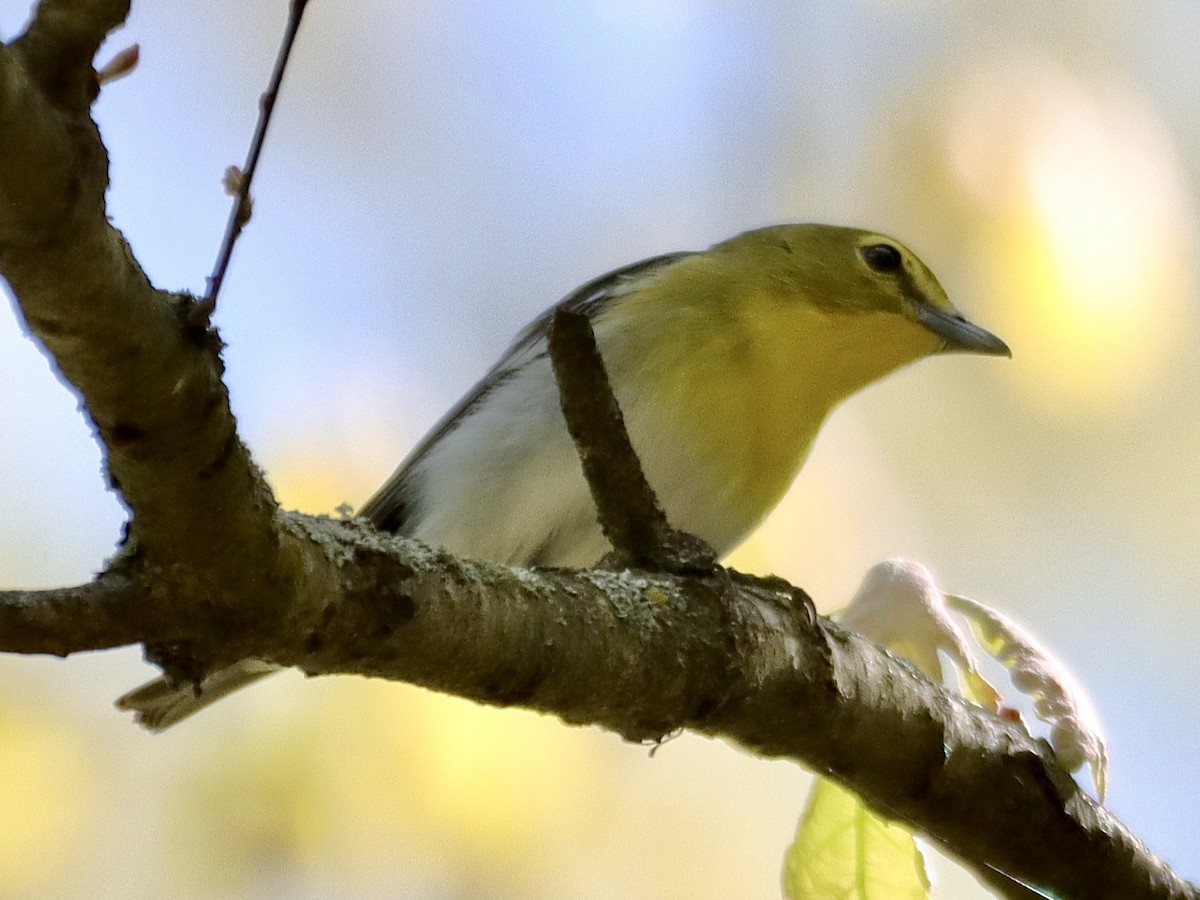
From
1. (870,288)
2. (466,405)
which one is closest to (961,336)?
(870,288)

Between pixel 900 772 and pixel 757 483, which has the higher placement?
→ pixel 757 483

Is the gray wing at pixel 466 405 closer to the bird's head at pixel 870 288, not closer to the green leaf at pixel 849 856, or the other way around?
the bird's head at pixel 870 288

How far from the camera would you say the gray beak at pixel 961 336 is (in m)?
1.84

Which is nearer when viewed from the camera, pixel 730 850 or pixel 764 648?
pixel 764 648

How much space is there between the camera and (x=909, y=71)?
2.32 meters

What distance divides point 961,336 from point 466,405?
2.55 ft

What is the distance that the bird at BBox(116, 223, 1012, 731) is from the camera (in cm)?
160

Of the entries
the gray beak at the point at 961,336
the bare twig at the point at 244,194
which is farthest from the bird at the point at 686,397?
the bare twig at the point at 244,194

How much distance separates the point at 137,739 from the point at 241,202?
159 cm

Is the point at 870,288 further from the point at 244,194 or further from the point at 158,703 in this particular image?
the point at 244,194

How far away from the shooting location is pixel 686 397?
159cm

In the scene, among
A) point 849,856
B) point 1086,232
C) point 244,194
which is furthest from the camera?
point 1086,232

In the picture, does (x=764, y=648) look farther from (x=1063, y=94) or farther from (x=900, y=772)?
(x=1063, y=94)

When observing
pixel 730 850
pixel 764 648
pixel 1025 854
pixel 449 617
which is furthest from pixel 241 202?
pixel 730 850
